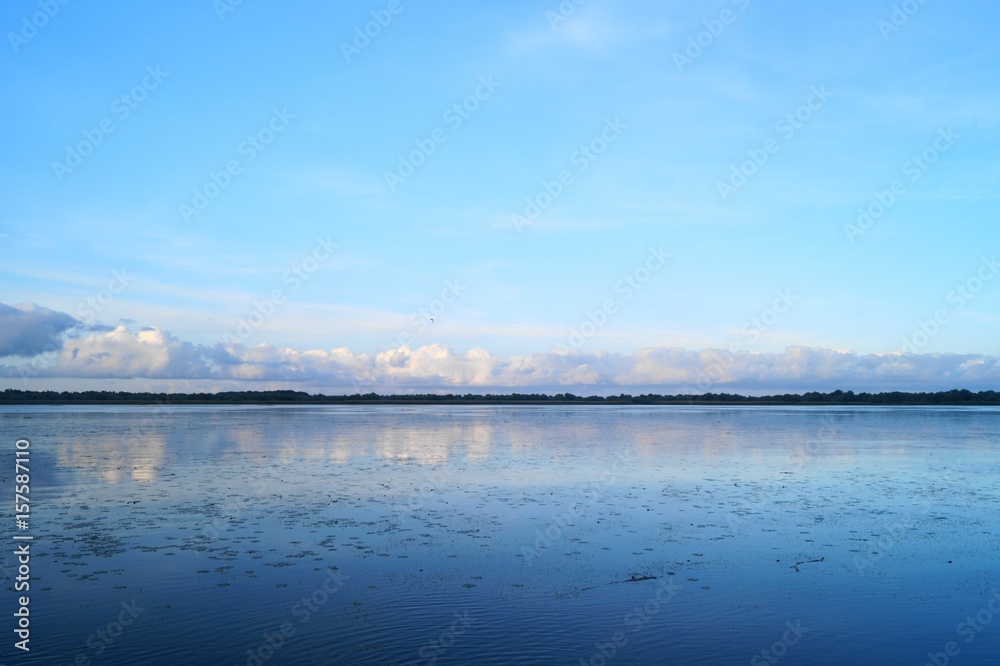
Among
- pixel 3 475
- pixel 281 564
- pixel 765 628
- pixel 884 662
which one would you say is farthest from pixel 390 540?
pixel 3 475

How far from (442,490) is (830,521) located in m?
9.90

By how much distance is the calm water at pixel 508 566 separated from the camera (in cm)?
878

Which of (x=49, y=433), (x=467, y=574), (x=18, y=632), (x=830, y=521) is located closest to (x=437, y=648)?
(x=467, y=574)

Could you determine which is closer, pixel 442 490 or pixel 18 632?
pixel 18 632

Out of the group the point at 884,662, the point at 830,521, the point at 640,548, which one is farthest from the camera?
the point at 830,521

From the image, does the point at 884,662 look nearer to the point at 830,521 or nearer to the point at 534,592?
the point at 534,592

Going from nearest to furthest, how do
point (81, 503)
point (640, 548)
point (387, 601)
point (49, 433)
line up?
1. point (387, 601)
2. point (640, 548)
3. point (81, 503)
4. point (49, 433)

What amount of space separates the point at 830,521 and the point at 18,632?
48.9ft

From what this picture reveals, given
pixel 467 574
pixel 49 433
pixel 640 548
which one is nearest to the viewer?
pixel 467 574

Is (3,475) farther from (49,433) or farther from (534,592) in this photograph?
(49,433)

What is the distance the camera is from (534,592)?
10766 millimetres

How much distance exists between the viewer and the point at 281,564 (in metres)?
12.3

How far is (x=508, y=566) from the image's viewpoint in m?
12.3

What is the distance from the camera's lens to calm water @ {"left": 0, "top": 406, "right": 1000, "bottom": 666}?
28.8 feet
